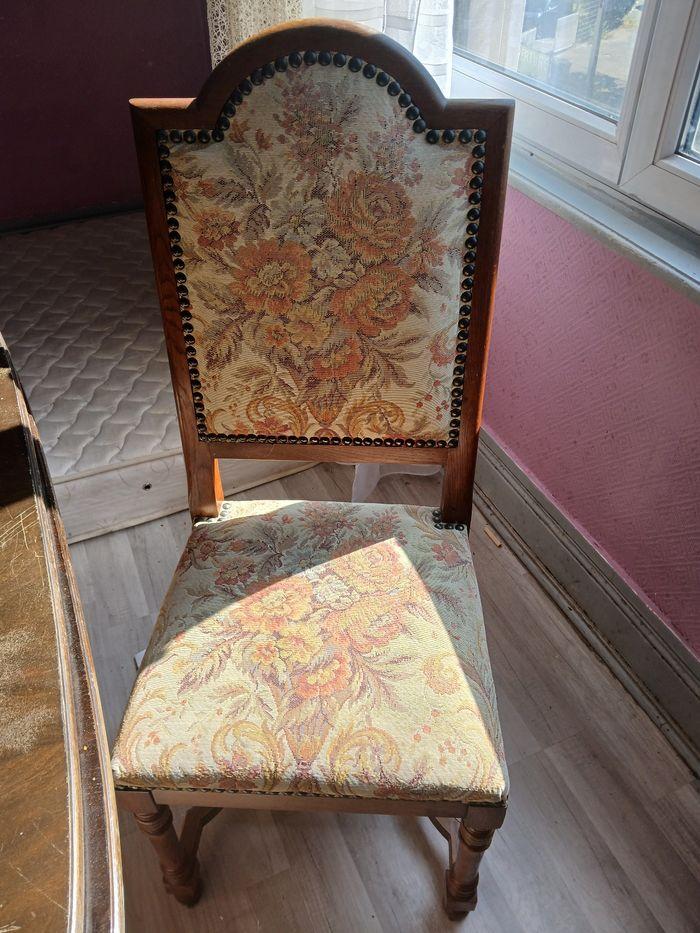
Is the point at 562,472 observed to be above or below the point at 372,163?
below

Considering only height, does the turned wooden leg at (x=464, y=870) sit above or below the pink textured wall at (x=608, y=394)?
below

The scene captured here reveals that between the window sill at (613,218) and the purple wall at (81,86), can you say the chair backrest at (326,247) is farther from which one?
the purple wall at (81,86)

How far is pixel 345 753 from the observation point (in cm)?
85

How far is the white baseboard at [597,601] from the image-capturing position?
50.9 inches

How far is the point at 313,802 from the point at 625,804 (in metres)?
0.64

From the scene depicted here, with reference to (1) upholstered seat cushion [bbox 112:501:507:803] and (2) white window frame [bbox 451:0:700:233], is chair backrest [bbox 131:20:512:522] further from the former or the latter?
(2) white window frame [bbox 451:0:700:233]

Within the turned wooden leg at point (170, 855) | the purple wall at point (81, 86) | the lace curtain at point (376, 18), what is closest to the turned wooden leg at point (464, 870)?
the turned wooden leg at point (170, 855)

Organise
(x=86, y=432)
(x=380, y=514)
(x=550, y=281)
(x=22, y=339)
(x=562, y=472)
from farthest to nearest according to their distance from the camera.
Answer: (x=22, y=339)
(x=86, y=432)
(x=562, y=472)
(x=550, y=281)
(x=380, y=514)

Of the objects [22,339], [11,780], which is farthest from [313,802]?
[22,339]

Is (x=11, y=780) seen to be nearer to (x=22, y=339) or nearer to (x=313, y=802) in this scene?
(x=313, y=802)

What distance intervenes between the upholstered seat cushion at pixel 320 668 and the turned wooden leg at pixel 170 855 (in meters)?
0.09

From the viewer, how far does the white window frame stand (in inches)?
42.1

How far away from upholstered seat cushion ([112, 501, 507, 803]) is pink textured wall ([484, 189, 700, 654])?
397mm

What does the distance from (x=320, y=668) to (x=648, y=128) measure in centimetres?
95
